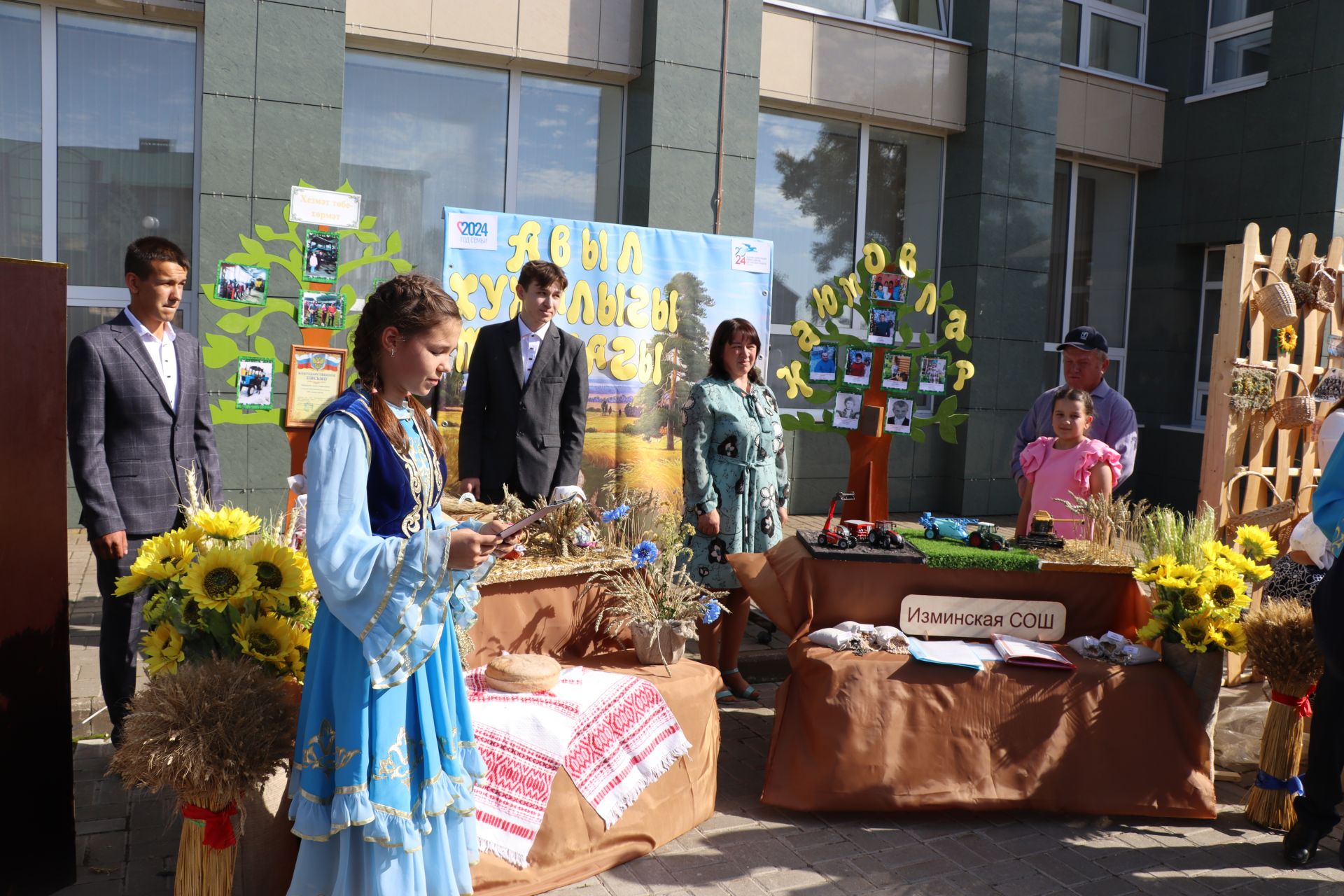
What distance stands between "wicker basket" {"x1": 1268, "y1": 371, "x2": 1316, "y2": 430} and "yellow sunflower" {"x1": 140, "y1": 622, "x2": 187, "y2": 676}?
17.6ft

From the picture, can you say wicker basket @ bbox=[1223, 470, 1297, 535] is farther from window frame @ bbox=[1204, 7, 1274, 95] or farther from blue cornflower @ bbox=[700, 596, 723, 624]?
window frame @ bbox=[1204, 7, 1274, 95]

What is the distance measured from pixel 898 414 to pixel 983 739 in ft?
9.47

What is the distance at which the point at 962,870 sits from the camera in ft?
11.8

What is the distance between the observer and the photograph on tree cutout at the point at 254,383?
576cm

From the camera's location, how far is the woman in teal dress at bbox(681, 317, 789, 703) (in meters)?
4.88

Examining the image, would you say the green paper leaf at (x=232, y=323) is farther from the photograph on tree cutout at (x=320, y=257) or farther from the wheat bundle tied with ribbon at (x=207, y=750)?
the wheat bundle tied with ribbon at (x=207, y=750)

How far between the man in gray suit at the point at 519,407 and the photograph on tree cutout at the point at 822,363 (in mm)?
2014

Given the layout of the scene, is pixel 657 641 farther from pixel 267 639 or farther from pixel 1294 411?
pixel 1294 411

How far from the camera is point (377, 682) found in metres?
2.30

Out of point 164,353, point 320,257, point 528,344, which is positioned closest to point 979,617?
point 528,344

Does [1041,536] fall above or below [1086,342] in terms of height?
below

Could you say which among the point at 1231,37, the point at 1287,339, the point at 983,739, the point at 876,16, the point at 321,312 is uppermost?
the point at 1231,37

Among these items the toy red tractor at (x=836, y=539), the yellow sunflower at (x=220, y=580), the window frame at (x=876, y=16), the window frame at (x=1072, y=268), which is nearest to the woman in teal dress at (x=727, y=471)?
the toy red tractor at (x=836, y=539)

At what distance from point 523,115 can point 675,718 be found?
6389mm
